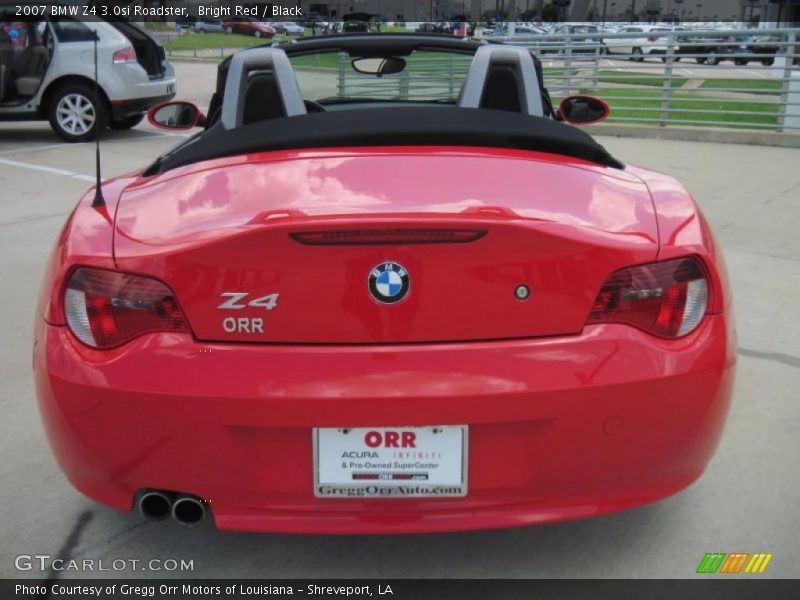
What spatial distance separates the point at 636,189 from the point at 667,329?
47 centimetres

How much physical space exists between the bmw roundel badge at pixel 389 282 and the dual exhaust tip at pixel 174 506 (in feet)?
2.23

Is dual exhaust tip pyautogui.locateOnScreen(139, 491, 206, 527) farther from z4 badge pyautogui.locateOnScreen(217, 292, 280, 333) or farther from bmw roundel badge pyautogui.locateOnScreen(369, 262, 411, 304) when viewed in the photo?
bmw roundel badge pyautogui.locateOnScreen(369, 262, 411, 304)

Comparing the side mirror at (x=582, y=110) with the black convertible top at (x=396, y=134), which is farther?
the side mirror at (x=582, y=110)

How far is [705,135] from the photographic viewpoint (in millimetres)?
12414

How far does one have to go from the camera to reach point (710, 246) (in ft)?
7.38

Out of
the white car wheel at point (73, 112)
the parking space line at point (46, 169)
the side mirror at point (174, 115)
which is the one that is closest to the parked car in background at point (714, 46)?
the parking space line at point (46, 169)

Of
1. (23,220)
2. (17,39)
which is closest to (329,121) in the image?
(23,220)

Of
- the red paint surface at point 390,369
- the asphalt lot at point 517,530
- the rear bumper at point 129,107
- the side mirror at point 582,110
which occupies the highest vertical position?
the side mirror at point 582,110

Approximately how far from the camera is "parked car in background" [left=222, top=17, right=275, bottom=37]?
167 feet

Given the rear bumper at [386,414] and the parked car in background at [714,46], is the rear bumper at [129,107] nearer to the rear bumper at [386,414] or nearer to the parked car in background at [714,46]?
the parked car in background at [714,46]

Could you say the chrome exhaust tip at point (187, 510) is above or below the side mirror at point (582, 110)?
below

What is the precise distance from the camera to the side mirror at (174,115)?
3846mm

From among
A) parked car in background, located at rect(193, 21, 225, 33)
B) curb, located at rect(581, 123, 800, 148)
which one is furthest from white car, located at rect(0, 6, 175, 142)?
parked car in background, located at rect(193, 21, 225, 33)

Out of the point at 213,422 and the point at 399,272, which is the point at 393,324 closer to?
the point at 399,272
